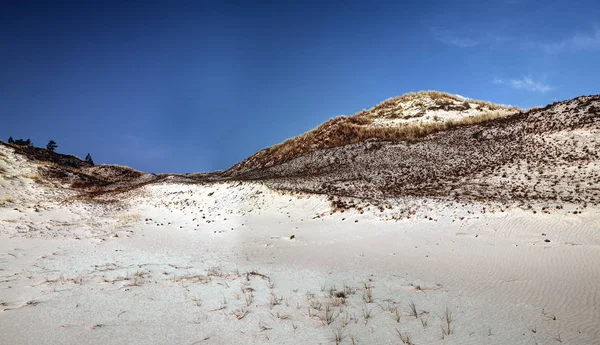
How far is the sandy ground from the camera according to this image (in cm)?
566

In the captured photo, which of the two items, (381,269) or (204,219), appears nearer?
(381,269)

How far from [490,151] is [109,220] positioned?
29077mm

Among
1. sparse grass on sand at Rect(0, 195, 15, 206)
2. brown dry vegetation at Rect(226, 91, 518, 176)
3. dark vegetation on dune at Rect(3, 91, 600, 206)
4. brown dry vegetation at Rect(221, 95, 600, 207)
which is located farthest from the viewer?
brown dry vegetation at Rect(226, 91, 518, 176)

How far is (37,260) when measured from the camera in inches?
461

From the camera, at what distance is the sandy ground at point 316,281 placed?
566 cm

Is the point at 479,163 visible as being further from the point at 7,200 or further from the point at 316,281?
the point at 7,200

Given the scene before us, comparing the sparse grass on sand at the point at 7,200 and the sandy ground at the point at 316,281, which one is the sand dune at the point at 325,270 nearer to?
the sandy ground at the point at 316,281

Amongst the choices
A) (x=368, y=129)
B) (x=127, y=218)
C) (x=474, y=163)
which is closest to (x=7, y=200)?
(x=127, y=218)

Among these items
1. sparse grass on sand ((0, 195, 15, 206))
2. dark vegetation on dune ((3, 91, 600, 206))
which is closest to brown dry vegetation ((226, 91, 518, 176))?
dark vegetation on dune ((3, 91, 600, 206))

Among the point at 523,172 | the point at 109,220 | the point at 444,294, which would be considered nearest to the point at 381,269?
the point at 444,294

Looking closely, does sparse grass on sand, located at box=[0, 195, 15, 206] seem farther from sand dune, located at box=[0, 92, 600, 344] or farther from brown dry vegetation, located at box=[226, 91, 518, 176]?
brown dry vegetation, located at box=[226, 91, 518, 176]

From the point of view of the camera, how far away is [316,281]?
332 inches

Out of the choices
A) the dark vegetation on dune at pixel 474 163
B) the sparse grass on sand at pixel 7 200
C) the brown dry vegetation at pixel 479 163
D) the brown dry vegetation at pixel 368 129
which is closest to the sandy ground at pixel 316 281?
the brown dry vegetation at pixel 479 163

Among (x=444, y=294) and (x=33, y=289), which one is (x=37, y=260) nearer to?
(x=33, y=289)
